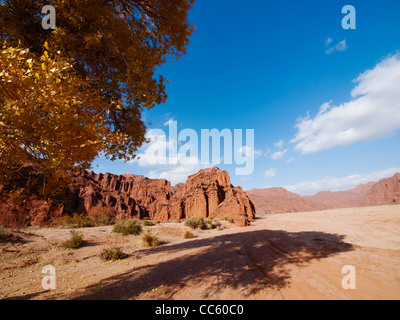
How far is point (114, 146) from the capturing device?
17.7 feet

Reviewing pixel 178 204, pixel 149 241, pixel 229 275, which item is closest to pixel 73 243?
pixel 149 241

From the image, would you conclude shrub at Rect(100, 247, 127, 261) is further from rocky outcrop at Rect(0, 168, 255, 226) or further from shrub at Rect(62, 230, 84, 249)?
rocky outcrop at Rect(0, 168, 255, 226)

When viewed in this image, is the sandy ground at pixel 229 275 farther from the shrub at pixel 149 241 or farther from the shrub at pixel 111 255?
the shrub at pixel 149 241

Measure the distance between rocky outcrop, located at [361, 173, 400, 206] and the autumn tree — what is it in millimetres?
140237

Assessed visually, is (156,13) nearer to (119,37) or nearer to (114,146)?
(119,37)

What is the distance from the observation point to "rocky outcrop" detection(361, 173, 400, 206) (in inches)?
3942

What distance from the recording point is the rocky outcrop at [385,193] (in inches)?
3942

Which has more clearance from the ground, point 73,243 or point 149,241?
point 73,243

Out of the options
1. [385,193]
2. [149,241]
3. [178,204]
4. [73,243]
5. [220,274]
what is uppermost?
[220,274]

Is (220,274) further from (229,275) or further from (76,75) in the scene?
(76,75)

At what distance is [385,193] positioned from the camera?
109562mm

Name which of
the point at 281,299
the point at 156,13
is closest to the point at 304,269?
the point at 281,299

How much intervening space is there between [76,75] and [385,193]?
161 m

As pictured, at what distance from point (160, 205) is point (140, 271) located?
48.9 meters
